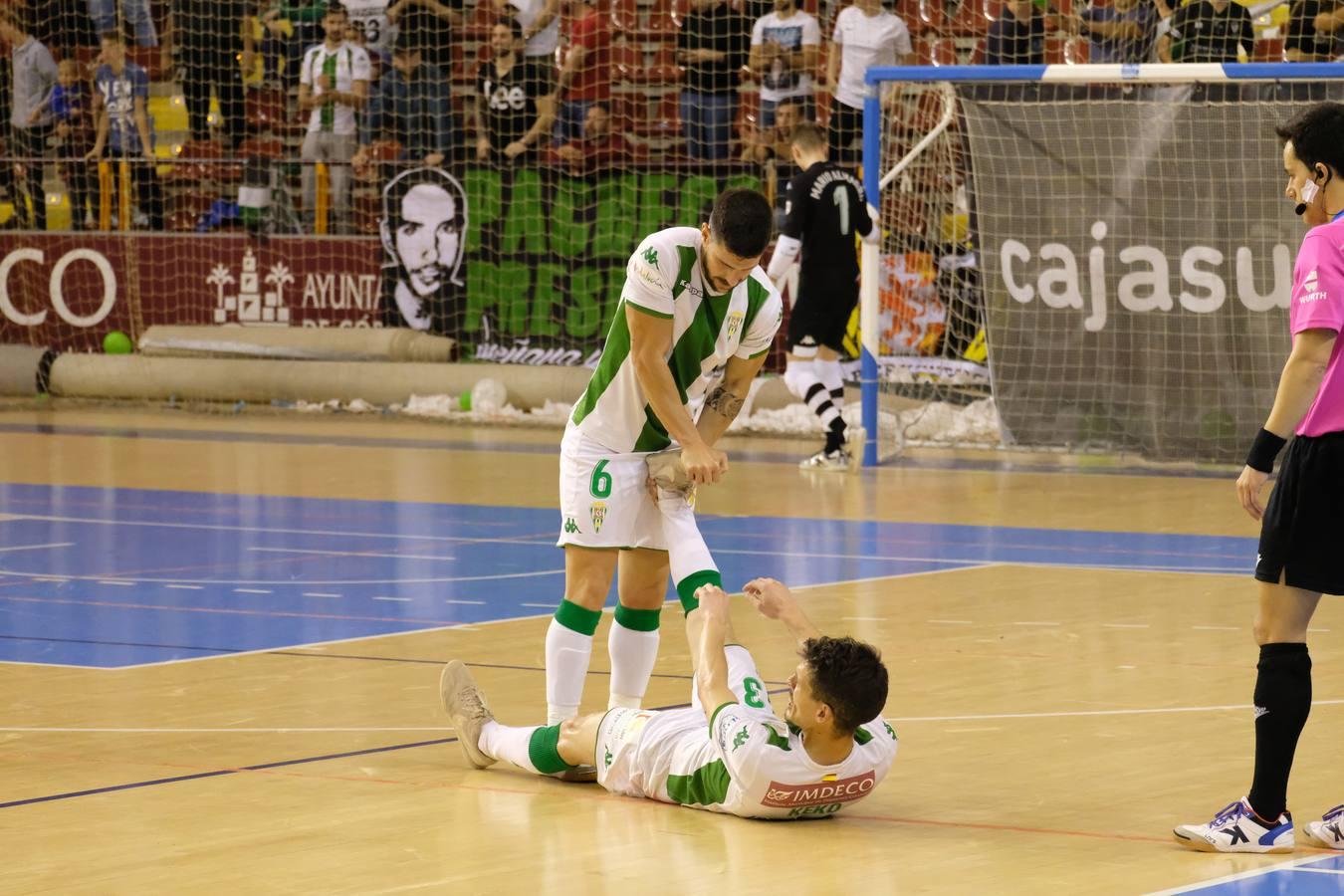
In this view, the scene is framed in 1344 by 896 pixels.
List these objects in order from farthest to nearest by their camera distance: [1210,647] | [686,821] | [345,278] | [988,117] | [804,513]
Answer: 1. [345,278]
2. [988,117]
3. [804,513]
4. [1210,647]
5. [686,821]

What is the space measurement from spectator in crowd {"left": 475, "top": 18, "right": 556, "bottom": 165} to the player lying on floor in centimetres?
1577

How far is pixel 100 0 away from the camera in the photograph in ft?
83.3

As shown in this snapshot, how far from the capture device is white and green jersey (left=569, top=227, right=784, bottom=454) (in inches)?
268

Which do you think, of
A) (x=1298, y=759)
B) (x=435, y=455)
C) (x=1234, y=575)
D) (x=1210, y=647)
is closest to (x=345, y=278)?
(x=435, y=455)

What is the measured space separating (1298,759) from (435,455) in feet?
38.0

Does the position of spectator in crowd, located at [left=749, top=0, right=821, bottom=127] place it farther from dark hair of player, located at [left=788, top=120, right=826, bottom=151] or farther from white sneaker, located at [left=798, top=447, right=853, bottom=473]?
white sneaker, located at [left=798, top=447, right=853, bottom=473]

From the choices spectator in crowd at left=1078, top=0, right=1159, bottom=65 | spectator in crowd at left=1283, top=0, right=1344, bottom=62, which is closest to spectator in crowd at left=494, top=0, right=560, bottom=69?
spectator in crowd at left=1078, top=0, right=1159, bottom=65

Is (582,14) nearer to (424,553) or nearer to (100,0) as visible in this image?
(100,0)

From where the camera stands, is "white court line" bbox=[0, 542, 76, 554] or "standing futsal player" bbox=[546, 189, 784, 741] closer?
"standing futsal player" bbox=[546, 189, 784, 741]

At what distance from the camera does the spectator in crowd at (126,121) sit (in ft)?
78.9

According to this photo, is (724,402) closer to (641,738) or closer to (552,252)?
(641,738)

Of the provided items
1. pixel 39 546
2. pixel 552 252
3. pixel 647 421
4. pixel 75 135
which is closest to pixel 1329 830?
pixel 647 421

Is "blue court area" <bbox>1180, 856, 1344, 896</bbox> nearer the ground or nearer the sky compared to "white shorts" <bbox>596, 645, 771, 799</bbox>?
nearer the ground

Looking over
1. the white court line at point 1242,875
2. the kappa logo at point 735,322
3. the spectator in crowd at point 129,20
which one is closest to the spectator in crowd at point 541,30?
the spectator in crowd at point 129,20
